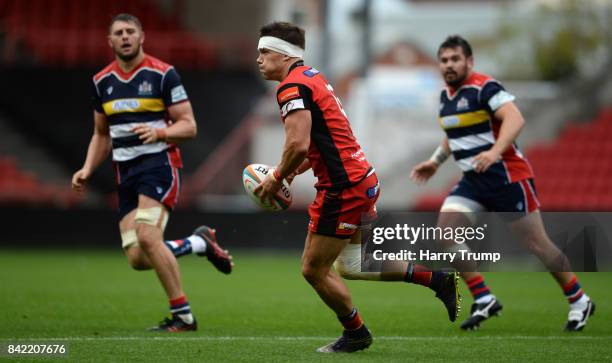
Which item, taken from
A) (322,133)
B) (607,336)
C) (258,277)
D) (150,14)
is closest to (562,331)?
(607,336)

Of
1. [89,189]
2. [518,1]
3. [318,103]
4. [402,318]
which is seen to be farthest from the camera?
[518,1]

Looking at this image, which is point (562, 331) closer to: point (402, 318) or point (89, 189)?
point (402, 318)

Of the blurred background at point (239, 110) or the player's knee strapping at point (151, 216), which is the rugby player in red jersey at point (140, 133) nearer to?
the player's knee strapping at point (151, 216)

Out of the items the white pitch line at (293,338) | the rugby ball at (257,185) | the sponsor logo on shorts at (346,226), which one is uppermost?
the rugby ball at (257,185)

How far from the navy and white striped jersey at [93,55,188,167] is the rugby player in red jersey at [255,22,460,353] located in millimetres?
1563

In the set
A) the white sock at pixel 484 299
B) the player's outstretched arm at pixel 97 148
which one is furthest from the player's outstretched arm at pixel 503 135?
the player's outstretched arm at pixel 97 148

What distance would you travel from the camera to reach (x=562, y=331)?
8180 millimetres

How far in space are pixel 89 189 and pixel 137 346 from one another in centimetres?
1360

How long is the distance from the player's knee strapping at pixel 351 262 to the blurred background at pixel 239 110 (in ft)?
33.8

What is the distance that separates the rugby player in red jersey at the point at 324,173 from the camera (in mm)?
6578

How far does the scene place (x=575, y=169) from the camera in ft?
63.5

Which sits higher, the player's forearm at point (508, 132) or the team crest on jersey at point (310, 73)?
the team crest on jersey at point (310, 73)

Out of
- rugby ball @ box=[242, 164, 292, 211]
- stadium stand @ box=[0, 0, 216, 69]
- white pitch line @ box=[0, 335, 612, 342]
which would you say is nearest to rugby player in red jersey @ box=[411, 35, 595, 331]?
white pitch line @ box=[0, 335, 612, 342]

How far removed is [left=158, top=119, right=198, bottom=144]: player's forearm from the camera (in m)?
8.04
